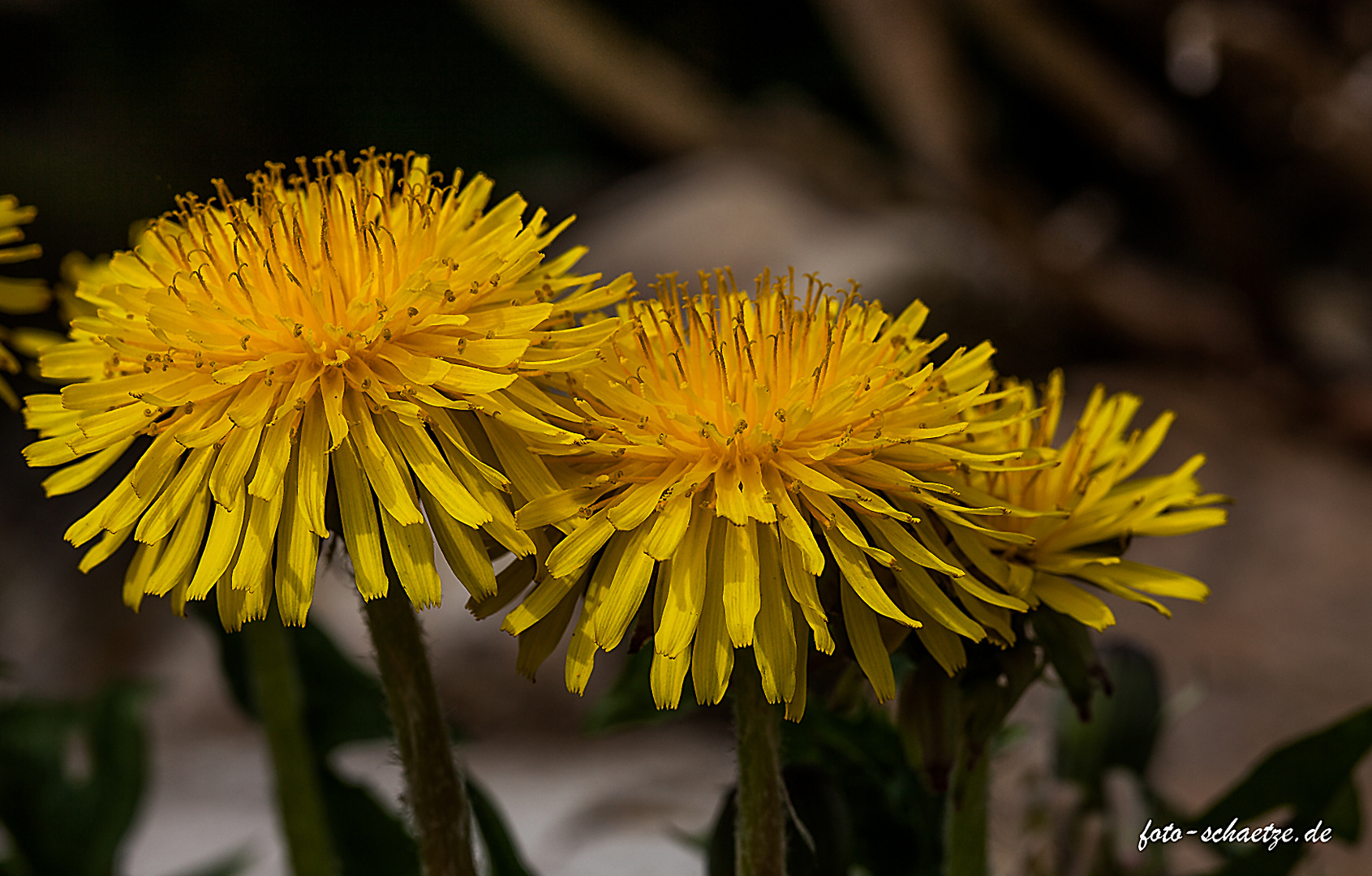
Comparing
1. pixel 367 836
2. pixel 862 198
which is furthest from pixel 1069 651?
pixel 862 198

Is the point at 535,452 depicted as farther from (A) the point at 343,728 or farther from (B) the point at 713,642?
(A) the point at 343,728

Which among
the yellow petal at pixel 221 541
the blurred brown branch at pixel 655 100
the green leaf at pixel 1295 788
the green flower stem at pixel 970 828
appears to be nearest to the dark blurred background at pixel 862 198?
the blurred brown branch at pixel 655 100

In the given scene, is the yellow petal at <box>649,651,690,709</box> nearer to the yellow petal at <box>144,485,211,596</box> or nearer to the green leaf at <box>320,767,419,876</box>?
the yellow petal at <box>144,485,211,596</box>

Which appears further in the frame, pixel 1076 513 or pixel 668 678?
pixel 1076 513

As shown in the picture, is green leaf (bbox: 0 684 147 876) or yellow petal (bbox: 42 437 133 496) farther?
green leaf (bbox: 0 684 147 876)

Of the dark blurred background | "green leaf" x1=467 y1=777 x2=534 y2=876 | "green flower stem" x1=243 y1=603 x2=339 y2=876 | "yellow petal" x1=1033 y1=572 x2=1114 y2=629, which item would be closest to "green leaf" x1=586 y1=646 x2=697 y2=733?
"green leaf" x1=467 y1=777 x2=534 y2=876

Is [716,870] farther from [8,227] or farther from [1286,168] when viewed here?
[1286,168]
